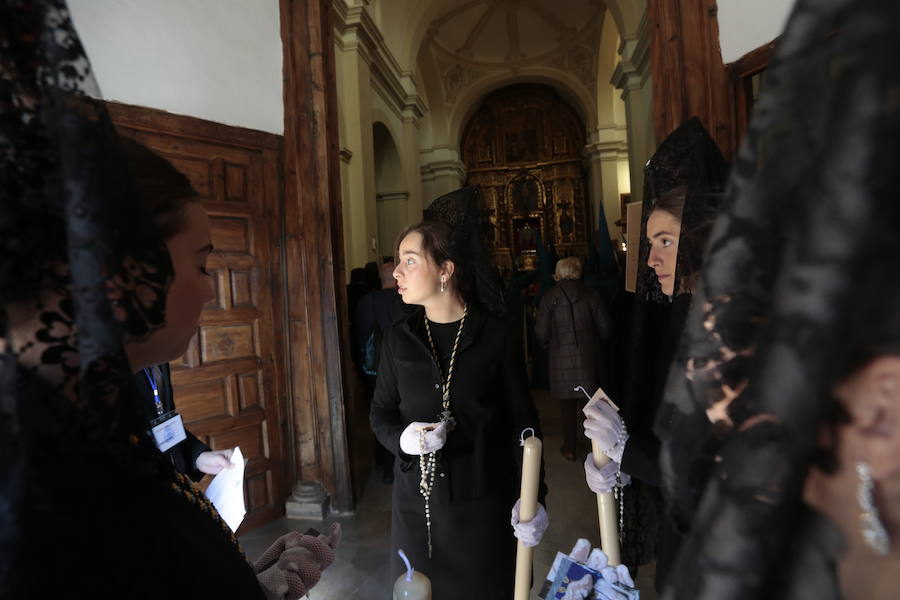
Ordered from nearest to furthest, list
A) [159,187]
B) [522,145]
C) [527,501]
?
[159,187] < [527,501] < [522,145]

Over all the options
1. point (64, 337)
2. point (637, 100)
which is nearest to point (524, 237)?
point (637, 100)

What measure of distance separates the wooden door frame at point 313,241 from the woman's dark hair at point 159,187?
286cm

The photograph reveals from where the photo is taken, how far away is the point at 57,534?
554mm

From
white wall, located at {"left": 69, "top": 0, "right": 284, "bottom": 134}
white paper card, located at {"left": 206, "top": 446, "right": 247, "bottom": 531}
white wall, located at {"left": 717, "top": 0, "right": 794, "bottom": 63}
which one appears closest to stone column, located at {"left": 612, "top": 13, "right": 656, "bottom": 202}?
white wall, located at {"left": 717, "top": 0, "right": 794, "bottom": 63}

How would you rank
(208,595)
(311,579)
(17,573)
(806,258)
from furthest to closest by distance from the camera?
(311,579) → (208,595) → (17,573) → (806,258)

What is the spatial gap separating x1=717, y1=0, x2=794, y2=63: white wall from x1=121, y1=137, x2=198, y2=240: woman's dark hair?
2792 millimetres

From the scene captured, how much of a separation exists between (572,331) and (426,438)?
3.03m

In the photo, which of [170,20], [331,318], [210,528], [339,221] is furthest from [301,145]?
[210,528]

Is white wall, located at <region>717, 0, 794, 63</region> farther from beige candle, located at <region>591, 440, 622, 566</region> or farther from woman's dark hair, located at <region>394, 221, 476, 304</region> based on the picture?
beige candle, located at <region>591, 440, 622, 566</region>

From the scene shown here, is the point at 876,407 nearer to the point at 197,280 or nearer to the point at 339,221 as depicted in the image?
the point at 197,280

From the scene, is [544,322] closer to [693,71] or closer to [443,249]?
[693,71]

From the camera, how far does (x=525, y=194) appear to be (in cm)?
1617

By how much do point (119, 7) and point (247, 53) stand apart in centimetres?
80

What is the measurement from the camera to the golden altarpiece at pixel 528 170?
1559 centimetres
